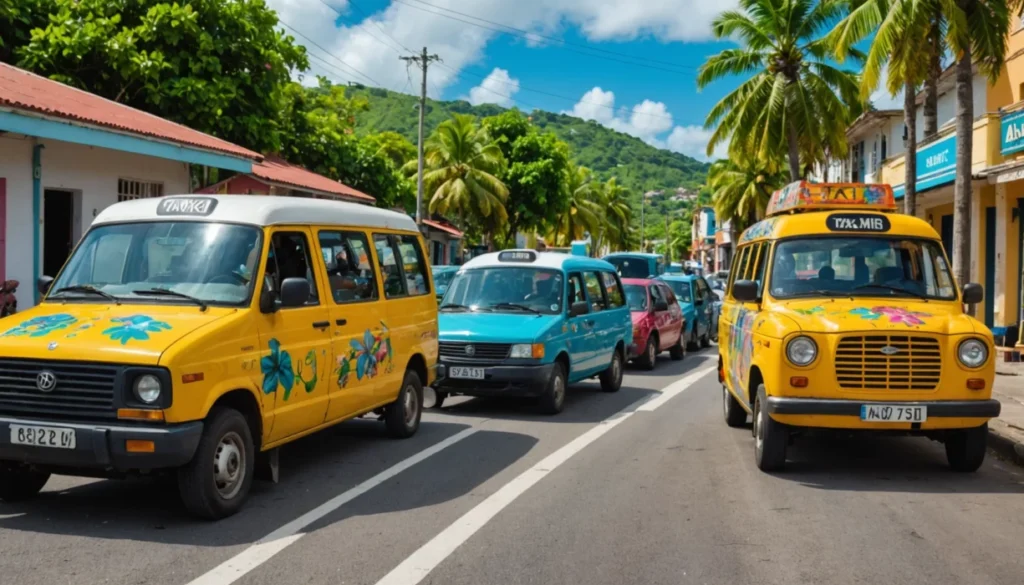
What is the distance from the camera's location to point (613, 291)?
13.7 m

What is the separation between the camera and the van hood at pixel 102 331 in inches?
223

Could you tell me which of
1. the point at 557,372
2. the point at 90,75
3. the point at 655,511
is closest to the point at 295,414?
the point at 655,511

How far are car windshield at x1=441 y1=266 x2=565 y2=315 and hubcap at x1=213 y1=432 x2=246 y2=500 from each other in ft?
18.1

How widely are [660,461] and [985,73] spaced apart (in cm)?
1310

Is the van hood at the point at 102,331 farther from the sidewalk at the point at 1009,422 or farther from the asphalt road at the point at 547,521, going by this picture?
the sidewalk at the point at 1009,422

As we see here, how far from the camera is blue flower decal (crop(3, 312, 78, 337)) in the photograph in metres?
5.98

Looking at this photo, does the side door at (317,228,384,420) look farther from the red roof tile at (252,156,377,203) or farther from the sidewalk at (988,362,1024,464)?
the red roof tile at (252,156,377,203)

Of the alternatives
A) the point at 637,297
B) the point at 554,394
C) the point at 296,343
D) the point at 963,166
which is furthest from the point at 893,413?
the point at 963,166

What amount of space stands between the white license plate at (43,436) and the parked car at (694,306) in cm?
1624

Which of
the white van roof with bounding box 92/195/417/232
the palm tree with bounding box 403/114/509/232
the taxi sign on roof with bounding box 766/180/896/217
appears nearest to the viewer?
the white van roof with bounding box 92/195/417/232

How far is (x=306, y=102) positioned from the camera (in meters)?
28.9

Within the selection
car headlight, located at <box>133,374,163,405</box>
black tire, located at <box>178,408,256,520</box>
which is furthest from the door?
car headlight, located at <box>133,374,163,405</box>

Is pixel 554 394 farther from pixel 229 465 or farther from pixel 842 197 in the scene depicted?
pixel 229 465

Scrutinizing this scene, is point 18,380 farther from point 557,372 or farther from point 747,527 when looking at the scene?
point 557,372
